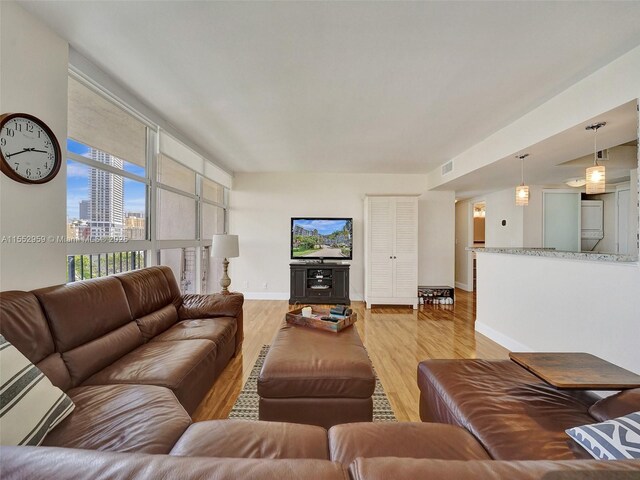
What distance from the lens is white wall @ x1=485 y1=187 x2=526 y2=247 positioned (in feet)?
16.3

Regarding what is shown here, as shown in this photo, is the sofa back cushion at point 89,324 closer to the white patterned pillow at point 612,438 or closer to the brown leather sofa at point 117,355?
the brown leather sofa at point 117,355

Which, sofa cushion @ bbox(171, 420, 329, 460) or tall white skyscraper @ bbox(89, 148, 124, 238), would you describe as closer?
sofa cushion @ bbox(171, 420, 329, 460)

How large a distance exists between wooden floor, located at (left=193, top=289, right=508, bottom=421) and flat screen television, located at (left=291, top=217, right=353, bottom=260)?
103 cm

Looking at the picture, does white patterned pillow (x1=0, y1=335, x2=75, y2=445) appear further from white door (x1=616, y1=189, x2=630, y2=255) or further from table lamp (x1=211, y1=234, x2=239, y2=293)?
white door (x1=616, y1=189, x2=630, y2=255)

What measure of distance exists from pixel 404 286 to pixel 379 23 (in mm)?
4066

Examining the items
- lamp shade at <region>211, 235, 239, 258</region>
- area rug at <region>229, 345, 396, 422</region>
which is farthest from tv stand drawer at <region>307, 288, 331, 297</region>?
area rug at <region>229, 345, 396, 422</region>

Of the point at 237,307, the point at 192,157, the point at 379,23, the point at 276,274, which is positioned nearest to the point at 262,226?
the point at 276,274

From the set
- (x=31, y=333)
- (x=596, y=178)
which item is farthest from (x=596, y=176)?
(x=31, y=333)

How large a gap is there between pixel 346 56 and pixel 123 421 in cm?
250

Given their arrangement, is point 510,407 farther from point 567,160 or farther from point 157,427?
point 567,160

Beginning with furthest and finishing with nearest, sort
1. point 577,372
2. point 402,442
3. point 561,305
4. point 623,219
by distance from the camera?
point 623,219 → point 561,305 → point 577,372 → point 402,442

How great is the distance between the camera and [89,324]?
168 centimetres

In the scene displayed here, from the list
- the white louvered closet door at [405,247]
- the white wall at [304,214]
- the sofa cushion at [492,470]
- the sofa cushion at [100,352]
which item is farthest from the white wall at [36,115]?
the white louvered closet door at [405,247]

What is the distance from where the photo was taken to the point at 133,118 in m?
2.70
